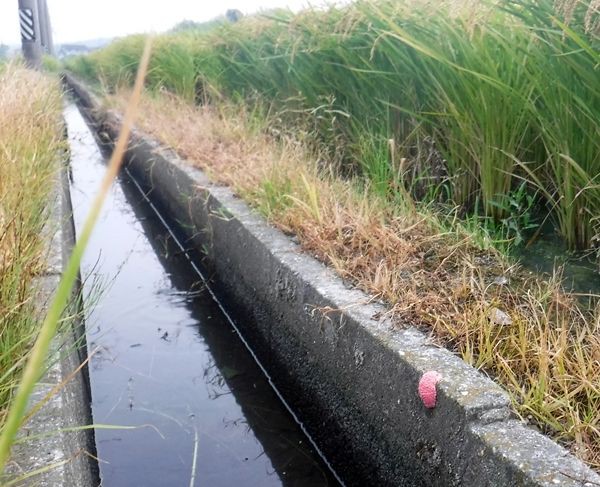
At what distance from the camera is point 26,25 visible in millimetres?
17141

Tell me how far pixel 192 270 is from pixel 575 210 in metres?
2.61

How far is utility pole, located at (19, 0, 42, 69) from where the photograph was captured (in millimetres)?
17141

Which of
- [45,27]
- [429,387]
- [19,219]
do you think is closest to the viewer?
[429,387]

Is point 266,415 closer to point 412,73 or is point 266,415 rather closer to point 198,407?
point 198,407

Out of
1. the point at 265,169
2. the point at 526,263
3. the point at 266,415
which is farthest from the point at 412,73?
the point at 266,415

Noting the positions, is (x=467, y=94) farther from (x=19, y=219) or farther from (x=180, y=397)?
(x=19, y=219)

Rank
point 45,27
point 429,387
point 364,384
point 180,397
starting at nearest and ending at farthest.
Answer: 1. point 429,387
2. point 364,384
3. point 180,397
4. point 45,27

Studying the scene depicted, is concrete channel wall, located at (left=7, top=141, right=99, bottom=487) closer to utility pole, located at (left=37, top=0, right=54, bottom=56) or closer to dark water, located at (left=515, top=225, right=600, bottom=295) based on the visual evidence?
dark water, located at (left=515, top=225, right=600, bottom=295)

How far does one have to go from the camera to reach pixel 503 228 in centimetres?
319

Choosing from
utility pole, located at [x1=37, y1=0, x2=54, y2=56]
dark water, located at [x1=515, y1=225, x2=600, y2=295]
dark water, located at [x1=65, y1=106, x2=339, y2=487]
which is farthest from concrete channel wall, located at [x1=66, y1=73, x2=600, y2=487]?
utility pole, located at [x1=37, y1=0, x2=54, y2=56]

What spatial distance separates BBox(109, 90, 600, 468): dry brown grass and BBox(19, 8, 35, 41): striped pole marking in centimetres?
1452

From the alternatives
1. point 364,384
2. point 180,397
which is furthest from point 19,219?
point 364,384

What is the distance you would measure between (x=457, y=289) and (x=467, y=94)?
1131 millimetres

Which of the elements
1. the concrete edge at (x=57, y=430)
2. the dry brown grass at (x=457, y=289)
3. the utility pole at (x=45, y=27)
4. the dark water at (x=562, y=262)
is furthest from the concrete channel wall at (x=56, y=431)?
the utility pole at (x=45, y=27)
